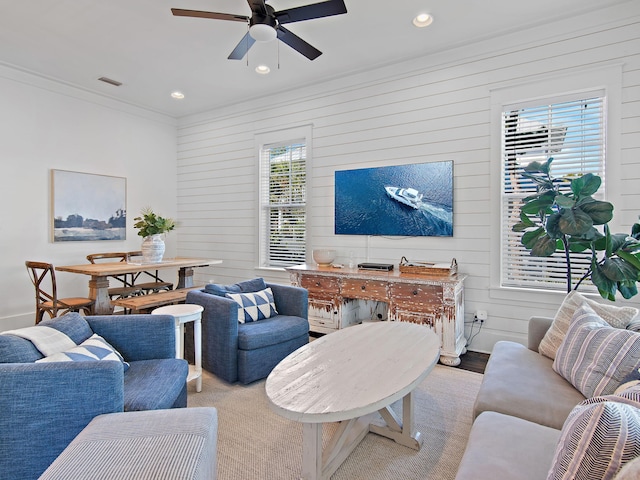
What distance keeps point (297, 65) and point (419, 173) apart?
6.33 feet

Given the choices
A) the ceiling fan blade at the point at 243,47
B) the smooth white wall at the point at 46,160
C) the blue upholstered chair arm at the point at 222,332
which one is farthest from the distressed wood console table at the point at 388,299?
the smooth white wall at the point at 46,160

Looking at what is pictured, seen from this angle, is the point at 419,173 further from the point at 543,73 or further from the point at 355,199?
the point at 543,73

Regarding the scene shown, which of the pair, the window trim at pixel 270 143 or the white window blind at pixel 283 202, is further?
the white window blind at pixel 283 202

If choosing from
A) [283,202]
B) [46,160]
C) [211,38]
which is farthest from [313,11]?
[46,160]

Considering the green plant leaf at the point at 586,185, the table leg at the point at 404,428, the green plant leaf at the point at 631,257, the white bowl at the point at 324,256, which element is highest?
the green plant leaf at the point at 586,185

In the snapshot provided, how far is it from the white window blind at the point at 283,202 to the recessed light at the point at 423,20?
201 cm

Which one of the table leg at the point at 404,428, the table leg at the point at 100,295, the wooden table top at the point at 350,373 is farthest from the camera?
the table leg at the point at 100,295

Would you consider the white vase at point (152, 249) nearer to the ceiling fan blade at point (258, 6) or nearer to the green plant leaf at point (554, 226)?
the ceiling fan blade at point (258, 6)

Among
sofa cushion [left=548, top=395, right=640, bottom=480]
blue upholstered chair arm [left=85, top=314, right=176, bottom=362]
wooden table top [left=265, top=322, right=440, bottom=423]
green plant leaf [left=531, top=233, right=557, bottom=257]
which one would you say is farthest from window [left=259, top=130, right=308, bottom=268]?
sofa cushion [left=548, top=395, right=640, bottom=480]

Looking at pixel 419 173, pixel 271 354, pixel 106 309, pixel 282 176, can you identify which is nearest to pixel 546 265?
pixel 419 173

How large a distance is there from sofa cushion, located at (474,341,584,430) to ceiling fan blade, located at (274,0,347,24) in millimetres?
2568

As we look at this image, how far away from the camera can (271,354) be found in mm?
2891

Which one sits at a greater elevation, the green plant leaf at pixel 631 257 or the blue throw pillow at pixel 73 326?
the green plant leaf at pixel 631 257

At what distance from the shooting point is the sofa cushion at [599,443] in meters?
0.76
